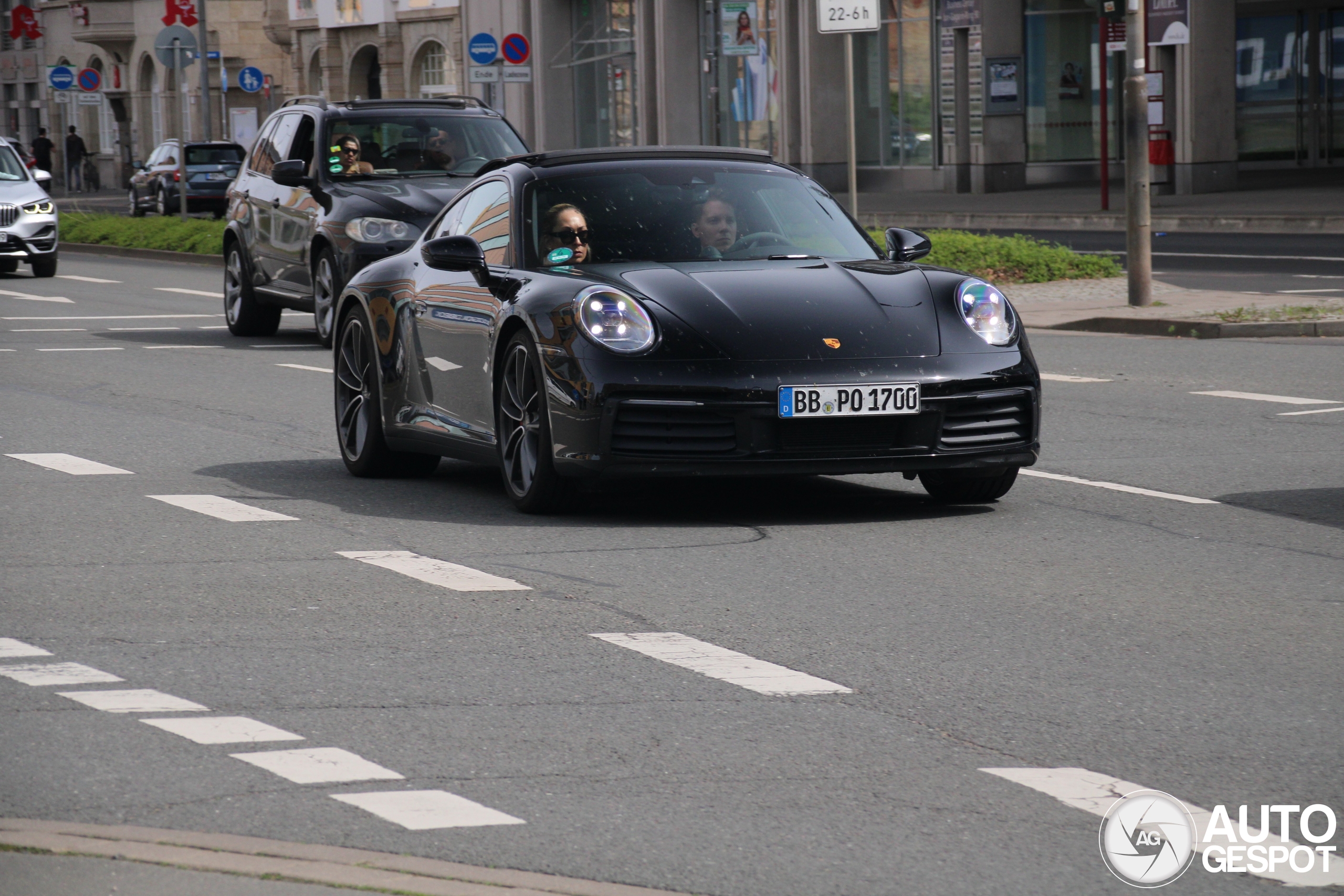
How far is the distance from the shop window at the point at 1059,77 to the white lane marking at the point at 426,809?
42.7m

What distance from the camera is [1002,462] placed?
8516 mm

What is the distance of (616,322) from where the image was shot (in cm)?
825

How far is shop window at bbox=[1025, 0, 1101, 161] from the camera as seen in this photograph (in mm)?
46062

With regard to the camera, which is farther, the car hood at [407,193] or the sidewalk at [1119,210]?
the sidewalk at [1119,210]

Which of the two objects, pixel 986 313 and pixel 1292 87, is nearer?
pixel 986 313

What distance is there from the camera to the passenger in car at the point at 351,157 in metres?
17.9

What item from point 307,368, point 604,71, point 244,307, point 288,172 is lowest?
point 307,368

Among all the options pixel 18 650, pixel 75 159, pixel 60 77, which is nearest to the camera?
pixel 18 650

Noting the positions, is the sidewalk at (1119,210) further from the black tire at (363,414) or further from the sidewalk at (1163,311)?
the black tire at (363,414)

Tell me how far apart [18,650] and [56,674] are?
38 centimetres

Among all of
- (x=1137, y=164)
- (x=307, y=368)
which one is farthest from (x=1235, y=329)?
(x=307, y=368)

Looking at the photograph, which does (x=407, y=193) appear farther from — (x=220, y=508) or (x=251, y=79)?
(x=251, y=79)

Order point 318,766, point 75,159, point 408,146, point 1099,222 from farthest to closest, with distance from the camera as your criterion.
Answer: point 75,159 < point 1099,222 < point 408,146 < point 318,766

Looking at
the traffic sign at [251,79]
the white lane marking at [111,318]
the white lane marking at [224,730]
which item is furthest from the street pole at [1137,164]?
the traffic sign at [251,79]
